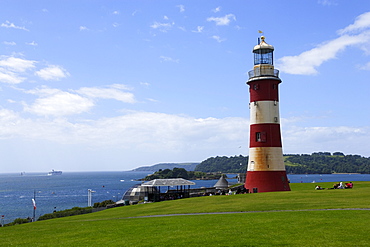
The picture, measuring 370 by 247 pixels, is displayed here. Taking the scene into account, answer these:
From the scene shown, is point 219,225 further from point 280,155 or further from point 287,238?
point 280,155

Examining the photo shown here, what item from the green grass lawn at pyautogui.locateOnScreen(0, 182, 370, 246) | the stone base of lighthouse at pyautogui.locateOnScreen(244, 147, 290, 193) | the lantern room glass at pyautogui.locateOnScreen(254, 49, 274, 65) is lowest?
the green grass lawn at pyautogui.locateOnScreen(0, 182, 370, 246)

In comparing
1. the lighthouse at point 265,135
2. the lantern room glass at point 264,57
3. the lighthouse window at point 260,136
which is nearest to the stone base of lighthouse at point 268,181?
the lighthouse at point 265,135

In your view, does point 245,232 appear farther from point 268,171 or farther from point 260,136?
point 260,136

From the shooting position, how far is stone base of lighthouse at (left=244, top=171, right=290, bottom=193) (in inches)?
1393

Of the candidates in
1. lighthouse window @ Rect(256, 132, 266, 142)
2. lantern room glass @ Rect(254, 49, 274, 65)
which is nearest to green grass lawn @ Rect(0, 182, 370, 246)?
lighthouse window @ Rect(256, 132, 266, 142)

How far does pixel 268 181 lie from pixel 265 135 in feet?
16.0

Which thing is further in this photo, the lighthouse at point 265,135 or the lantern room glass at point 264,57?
the lantern room glass at point 264,57

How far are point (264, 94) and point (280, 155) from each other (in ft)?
22.3

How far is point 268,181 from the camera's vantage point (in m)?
35.5

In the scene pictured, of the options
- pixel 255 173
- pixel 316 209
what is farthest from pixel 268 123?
pixel 316 209

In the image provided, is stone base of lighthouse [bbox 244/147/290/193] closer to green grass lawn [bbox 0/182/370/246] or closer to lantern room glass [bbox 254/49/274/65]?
lantern room glass [bbox 254/49/274/65]

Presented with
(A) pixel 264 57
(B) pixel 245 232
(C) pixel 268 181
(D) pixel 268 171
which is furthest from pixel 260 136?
(B) pixel 245 232

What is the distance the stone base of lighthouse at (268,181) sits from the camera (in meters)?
35.4

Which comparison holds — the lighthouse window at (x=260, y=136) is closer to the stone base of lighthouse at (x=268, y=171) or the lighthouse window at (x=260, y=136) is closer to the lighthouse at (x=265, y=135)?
the lighthouse at (x=265, y=135)
